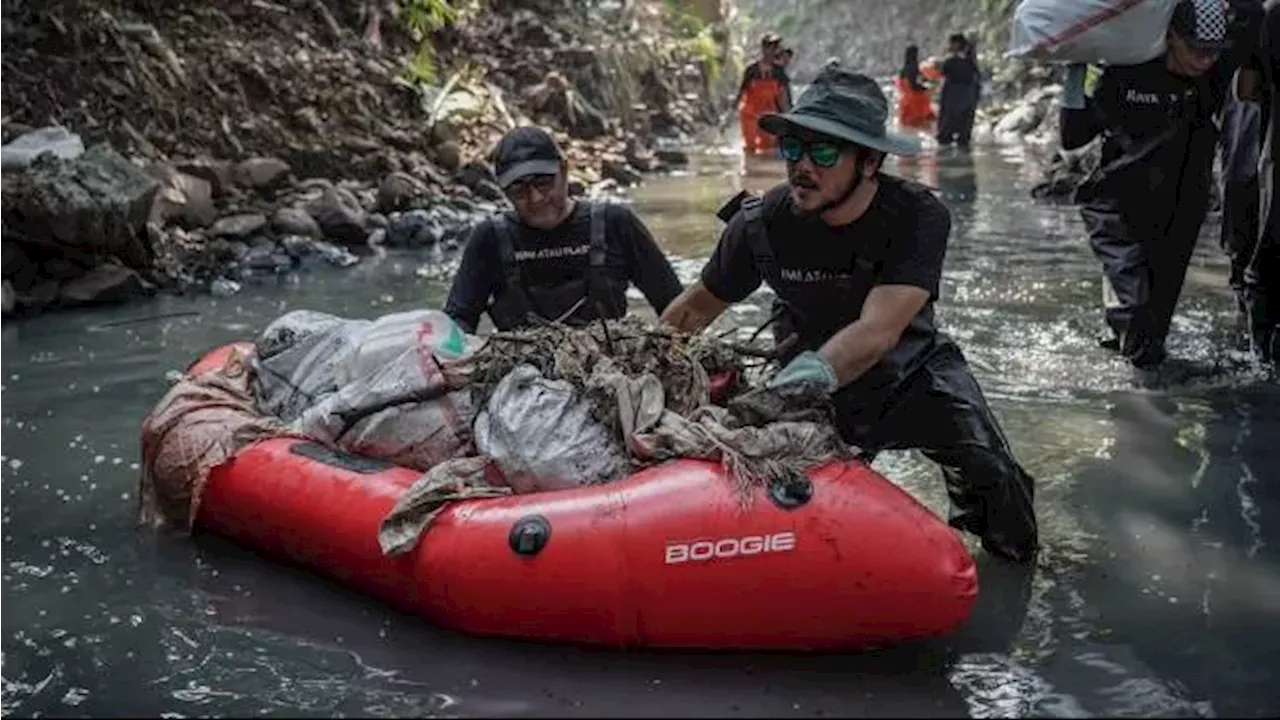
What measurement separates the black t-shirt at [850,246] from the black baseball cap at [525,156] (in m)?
0.91

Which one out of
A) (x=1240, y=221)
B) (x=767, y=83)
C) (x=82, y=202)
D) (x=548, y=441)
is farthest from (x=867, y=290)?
(x=767, y=83)

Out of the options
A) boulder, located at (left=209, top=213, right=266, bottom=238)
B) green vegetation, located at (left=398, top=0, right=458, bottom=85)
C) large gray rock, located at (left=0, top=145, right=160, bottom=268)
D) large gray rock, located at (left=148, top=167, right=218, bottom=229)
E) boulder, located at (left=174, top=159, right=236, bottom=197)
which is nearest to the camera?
large gray rock, located at (left=0, top=145, right=160, bottom=268)

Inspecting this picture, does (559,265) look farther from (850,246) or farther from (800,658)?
(800,658)

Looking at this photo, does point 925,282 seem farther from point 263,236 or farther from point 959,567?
point 263,236

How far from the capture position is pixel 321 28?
47.1 ft

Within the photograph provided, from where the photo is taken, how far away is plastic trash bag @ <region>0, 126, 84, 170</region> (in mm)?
9156

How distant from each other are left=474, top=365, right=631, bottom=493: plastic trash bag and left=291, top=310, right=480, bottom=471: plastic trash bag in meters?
0.25

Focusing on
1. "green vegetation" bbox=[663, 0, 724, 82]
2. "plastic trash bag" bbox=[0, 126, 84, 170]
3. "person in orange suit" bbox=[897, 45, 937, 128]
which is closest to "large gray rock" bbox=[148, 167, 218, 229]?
"plastic trash bag" bbox=[0, 126, 84, 170]

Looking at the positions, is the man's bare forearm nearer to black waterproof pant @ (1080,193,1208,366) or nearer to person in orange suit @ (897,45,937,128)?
black waterproof pant @ (1080,193,1208,366)

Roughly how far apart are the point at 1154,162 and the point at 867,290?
9.50ft

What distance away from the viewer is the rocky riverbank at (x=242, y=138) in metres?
8.98

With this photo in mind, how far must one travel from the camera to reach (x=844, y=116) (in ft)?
12.6

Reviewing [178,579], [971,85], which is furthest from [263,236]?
[971,85]

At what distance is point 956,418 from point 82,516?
311 centimetres
